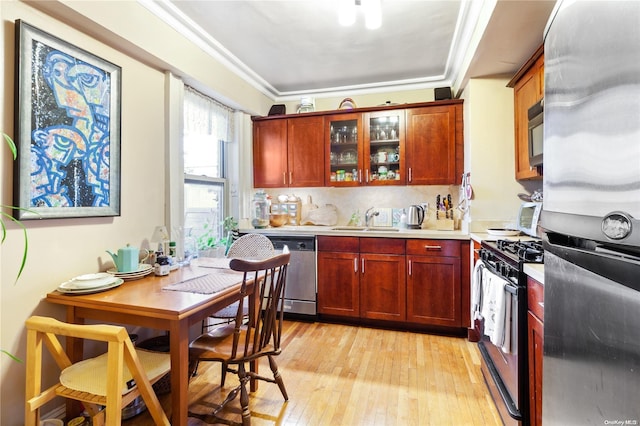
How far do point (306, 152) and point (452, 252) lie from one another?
191cm

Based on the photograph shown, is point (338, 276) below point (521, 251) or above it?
below

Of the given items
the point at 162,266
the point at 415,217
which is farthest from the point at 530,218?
the point at 162,266

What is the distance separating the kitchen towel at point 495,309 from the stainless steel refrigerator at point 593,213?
80 cm

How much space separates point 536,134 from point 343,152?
1937mm

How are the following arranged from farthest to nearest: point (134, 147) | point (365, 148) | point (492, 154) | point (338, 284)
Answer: point (365, 148)
point (338, 284)
point (492, 154)
point (134, 147)

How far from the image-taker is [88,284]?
1.54m

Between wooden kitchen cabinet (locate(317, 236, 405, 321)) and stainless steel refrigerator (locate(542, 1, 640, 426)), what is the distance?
2176 millimetres

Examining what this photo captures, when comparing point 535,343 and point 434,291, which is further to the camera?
point 434,291

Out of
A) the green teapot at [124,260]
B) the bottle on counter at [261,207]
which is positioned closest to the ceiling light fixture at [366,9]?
the green teapot at [124,260]

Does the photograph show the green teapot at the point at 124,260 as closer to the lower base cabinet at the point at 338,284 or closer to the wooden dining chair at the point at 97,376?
the wooden dining chair at the point at 97,376

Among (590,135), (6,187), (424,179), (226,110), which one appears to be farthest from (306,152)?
(590,135)

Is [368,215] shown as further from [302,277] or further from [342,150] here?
[302,277]

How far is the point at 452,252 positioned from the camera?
2785 millimetres

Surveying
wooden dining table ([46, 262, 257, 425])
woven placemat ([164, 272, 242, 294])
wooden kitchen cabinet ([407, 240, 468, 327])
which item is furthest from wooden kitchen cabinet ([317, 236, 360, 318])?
wooden dining table ([46, 262, 257, 425])
